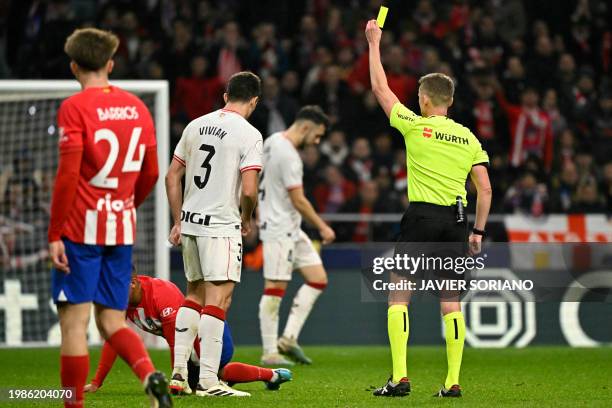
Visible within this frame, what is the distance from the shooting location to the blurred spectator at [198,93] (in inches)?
647

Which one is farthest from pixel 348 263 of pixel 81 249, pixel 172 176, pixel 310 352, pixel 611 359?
pixel 81 249

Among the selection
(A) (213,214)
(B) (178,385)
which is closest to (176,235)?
(A) (213,214)

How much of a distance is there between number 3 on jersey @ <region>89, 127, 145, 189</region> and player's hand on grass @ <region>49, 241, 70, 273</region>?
0.40 m

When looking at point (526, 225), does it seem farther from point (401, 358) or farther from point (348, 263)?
point (401, 358)

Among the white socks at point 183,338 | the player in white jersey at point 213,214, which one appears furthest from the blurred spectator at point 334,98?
the white socks at point 183,338

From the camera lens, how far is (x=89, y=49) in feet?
19.6

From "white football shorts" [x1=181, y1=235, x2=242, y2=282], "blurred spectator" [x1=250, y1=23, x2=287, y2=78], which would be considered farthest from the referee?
"blurred spectator" [x1=250, y1=23, x2=287, y2=78]

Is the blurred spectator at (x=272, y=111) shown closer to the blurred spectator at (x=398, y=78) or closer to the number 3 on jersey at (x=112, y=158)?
the blurred spectator at (x=398, y=78)

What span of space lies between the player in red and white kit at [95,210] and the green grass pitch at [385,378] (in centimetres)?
134

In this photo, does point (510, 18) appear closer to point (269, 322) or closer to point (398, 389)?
point (269, 322)

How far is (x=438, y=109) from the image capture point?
25.3 feet

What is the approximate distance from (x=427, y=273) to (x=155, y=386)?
2461mm

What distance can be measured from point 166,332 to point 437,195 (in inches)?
84.9

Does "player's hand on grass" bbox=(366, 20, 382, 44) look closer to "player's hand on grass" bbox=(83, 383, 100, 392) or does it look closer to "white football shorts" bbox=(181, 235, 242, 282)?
"white football shorts" bbox=(181, 235, 242, 282)
